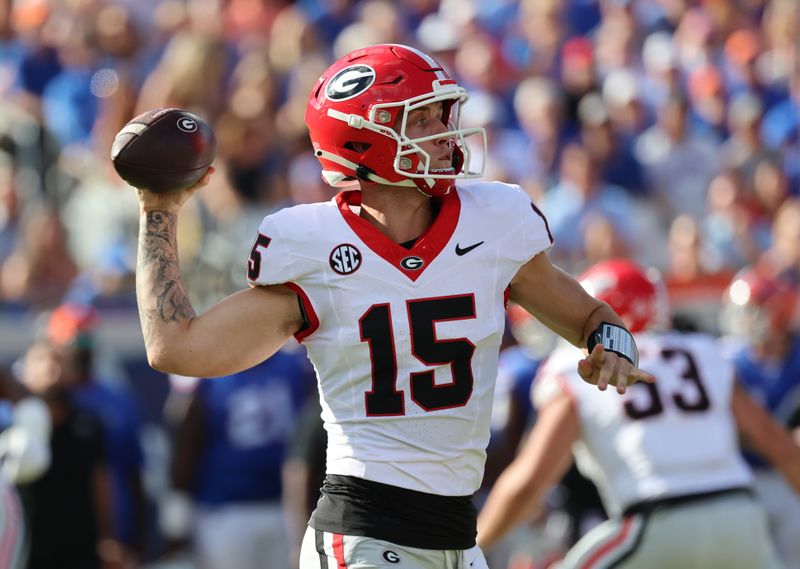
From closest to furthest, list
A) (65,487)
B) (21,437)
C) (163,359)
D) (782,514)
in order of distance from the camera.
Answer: (163,359) < (21,437) < (65,487) < (782,514)

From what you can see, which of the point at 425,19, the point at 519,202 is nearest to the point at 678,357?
the point at 519,202

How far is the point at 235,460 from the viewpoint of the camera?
26.4 feet

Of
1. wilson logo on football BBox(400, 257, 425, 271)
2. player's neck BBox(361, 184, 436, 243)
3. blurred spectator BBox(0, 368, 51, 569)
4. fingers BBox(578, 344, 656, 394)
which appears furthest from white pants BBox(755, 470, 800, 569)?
wilson logo on football BBox(400, 257, 425, 271)

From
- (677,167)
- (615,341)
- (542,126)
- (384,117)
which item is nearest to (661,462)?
(615,341)

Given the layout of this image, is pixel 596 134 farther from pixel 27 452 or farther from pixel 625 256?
pixel 27 452

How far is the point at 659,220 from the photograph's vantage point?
1041 cm

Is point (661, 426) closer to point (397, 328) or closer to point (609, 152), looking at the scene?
point (397, 328)

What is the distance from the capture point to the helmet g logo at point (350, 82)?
3.74 meters

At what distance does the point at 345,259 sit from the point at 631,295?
2478 mm

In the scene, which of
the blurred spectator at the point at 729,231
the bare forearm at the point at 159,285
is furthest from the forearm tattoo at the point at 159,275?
the blurred spectator at the point at 729,231

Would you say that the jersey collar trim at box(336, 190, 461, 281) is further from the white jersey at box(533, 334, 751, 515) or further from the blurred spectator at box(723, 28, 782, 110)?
the blurred spectator at box(723, 28, 782, 110)

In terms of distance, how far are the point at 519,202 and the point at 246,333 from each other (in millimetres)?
804

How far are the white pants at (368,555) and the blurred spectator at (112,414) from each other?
4155 millimetres

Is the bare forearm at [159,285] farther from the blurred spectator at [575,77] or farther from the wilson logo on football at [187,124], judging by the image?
the blurred spectator at [575,77]
